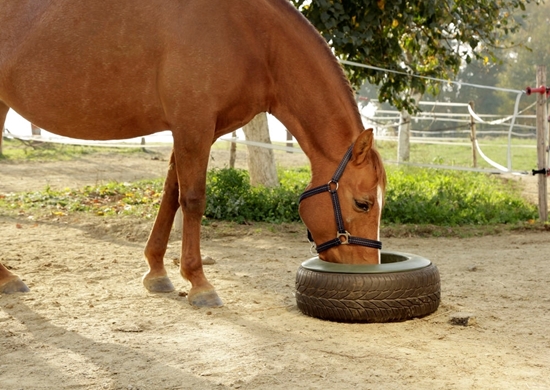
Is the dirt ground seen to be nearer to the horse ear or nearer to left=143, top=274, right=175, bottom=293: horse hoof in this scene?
left=143, top=274, right=175, bottom=293: horse hoof

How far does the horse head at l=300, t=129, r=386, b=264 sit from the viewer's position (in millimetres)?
3807

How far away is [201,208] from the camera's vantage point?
13.7 ft

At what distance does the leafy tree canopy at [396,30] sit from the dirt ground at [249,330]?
267cm

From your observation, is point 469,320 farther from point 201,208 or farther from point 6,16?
point 6,16

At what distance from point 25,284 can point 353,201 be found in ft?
7.66

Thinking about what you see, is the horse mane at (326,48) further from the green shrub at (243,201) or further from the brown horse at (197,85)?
the green shrub at (243,201)

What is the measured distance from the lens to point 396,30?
8008mm

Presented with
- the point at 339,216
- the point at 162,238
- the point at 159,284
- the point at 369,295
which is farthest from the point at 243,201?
the point at 369,295

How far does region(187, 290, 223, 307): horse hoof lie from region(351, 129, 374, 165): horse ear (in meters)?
1.17

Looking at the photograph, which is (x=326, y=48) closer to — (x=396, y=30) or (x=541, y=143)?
(x=396, y=30)

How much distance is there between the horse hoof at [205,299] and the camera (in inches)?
161

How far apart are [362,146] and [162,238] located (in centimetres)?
161

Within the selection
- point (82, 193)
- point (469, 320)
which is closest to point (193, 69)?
point (469, 320)

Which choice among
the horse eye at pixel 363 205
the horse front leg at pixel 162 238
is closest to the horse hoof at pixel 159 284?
the horse front leg at pixel 162 238
